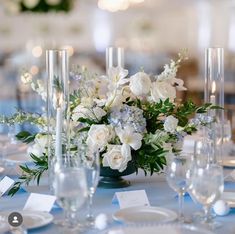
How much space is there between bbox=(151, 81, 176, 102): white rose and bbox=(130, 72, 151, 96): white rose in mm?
22

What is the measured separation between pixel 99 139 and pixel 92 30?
1212 centimetres

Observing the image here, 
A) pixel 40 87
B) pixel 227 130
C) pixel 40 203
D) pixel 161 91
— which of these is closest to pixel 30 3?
pixel 227 130

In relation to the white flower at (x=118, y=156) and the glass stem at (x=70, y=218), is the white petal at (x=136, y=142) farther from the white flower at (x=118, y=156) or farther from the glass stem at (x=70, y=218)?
the glass stem at (x=70, y=218)

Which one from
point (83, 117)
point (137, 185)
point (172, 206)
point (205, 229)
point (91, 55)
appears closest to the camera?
point (205, 229)

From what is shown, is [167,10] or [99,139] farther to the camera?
[167,10]

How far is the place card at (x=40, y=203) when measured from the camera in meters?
1.60

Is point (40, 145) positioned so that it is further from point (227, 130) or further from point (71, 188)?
point (227, 130)

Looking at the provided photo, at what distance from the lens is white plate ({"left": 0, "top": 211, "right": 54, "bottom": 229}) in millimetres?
1456

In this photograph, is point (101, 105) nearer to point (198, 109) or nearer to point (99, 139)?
point (99, 139)

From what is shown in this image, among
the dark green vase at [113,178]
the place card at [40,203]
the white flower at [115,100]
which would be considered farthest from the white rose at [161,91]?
the place card at [40,203]

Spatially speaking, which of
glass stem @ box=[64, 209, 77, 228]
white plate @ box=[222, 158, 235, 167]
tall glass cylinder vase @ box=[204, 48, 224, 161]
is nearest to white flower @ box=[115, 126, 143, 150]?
glass stem @ box=[64, 209, 77, 228]

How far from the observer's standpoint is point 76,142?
175 cm

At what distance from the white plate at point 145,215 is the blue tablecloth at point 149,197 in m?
0.04

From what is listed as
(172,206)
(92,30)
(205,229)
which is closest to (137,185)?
(172,206)
